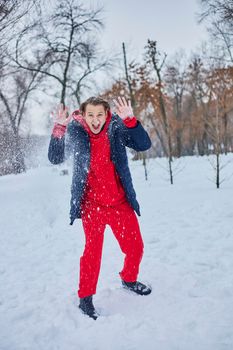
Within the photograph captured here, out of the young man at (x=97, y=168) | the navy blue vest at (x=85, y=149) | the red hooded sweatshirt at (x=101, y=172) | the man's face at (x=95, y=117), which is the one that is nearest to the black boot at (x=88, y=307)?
the young man at (x=97, y=168)

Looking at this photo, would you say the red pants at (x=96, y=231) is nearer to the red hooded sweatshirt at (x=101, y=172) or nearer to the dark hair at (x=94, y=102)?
the red hooded sweatshirt at (x=101, y=172)

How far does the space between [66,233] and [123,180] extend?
3.57 metres

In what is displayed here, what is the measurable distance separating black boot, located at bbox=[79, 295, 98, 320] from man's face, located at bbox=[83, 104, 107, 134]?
1.50 m

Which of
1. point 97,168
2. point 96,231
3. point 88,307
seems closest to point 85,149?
point 97,168

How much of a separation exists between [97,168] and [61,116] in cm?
57

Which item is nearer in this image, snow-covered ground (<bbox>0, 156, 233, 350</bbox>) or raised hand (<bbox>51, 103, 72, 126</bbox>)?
snow-covered ground (<bbox>0, 156, 233, 350</bbox>)

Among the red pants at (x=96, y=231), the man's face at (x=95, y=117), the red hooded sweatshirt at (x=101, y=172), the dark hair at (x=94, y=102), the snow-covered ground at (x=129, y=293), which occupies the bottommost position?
the snow-covered ground at (x=129, y=293)

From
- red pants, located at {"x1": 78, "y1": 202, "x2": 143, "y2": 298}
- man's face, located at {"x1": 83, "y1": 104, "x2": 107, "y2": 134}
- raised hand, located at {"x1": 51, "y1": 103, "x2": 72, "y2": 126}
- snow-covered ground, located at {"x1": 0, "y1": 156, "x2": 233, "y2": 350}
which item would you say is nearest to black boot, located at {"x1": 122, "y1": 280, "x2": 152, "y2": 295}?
snow-covered ground, located at {"x1": 0, "y1": 156, "x2": 233, "y2": 350}

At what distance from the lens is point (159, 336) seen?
8.30ft

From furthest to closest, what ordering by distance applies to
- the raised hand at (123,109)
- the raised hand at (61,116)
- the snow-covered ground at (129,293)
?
the raised hand at (61,116), the raised hand at (123,109), the snow-covered ground at (129,293)

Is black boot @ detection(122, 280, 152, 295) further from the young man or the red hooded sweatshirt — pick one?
the red hooded sweatshirt

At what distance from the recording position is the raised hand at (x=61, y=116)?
115 inches

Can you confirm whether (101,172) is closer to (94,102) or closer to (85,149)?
(85,149)

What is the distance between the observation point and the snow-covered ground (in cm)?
257
